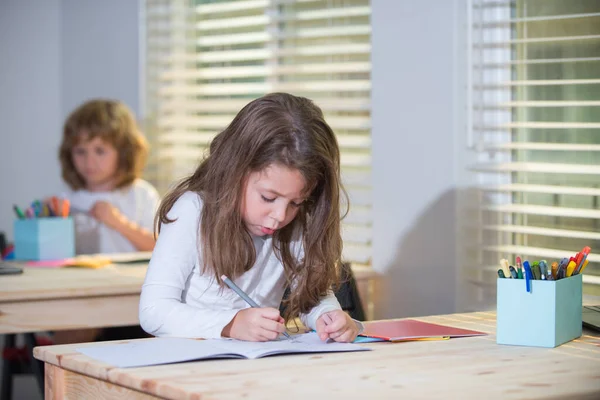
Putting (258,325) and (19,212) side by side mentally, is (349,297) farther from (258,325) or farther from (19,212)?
(19,212)

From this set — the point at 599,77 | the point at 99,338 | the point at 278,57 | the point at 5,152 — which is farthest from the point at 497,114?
the point at 5,152

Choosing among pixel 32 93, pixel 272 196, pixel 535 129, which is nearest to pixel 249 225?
pixel 272 196

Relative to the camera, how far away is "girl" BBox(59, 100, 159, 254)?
3420 millimetres

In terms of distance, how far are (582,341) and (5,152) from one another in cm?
363

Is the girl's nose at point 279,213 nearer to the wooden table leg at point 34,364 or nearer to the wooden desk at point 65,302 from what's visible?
the wooden desk at point 65,302

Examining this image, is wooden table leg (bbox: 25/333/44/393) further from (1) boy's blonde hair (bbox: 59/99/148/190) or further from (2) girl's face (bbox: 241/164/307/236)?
(2) girl's face (bbox: 241/164/307/236)

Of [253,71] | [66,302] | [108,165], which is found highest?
[253,71]

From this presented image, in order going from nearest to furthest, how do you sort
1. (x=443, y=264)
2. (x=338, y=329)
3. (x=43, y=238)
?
(x=338, y=329) < (x=443, y=264) < (x=43, y=238)

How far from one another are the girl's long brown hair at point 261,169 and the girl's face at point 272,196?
0.6 inches

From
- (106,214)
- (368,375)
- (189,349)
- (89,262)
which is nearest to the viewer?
(368,375)

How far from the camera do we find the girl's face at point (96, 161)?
3.42 metres

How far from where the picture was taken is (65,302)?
7.77 ft

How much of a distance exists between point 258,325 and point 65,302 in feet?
2.80

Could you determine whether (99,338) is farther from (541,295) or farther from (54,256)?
(541,295)
